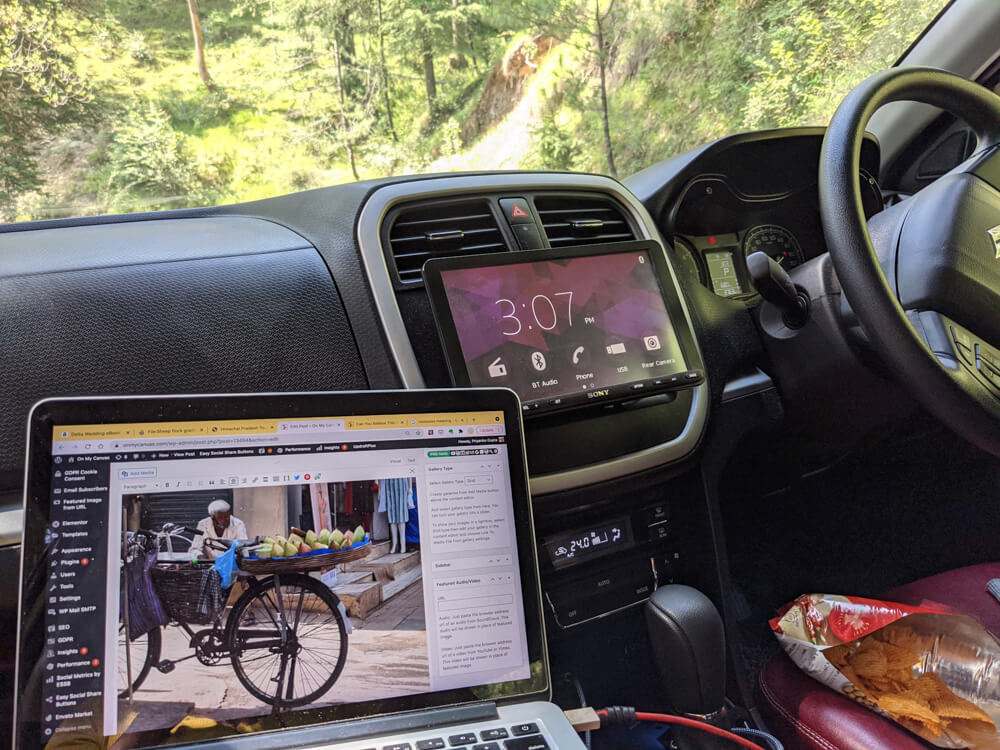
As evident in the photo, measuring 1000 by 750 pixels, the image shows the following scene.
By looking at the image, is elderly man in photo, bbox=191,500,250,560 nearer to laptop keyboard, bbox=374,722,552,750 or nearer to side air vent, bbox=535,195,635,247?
laptop keyboard, bbox=374,722,552,750

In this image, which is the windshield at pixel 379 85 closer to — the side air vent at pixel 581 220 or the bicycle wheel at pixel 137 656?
the side air vent at pixel 581 220

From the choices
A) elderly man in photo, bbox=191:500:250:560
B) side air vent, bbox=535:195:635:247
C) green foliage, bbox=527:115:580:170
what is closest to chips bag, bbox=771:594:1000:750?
side air vent, bbox=535:195:635:247

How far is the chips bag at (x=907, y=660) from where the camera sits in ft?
3.47

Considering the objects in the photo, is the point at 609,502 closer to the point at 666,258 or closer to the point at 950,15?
the point at 666,258

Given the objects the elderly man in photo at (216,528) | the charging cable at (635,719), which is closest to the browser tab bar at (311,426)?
the elderly man in photo at (216,528)

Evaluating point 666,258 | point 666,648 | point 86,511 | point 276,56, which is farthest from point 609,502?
point 276,56

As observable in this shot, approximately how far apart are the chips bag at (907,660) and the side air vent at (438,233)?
2.79ft

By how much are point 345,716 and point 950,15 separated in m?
1.83

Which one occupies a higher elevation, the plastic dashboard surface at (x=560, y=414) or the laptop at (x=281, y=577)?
the plastic dashboard surface at (x=560, y=414)

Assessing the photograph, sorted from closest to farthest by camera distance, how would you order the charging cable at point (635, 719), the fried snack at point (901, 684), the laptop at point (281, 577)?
the laptop at point (281, 577), the charging cable at point (635, 719), the fried snack at point (901, 684)

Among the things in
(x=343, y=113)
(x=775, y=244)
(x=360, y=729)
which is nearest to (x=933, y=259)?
(x=775, y=244)

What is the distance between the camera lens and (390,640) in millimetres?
838

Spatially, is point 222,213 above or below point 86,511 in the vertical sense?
above

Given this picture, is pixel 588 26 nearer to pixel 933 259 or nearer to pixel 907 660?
pixel 933 259
